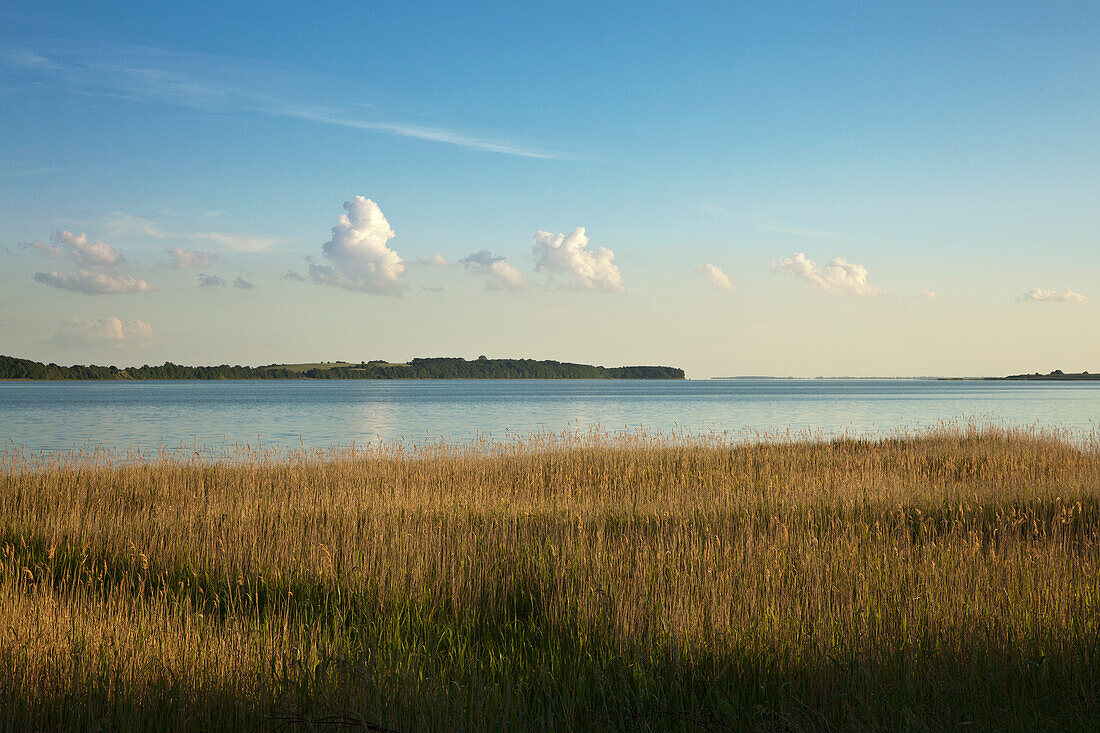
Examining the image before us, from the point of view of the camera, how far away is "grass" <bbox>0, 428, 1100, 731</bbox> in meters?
4.16

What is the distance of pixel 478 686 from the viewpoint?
450 cm

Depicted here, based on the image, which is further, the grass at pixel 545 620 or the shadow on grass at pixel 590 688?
the grass at pixel 545 620

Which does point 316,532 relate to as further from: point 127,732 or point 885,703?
point 885,703

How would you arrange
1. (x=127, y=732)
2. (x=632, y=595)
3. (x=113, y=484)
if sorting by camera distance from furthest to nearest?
(x=113, y=484) < (x=632, y=595) < (x=127, y=732)

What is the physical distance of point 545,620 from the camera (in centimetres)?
578

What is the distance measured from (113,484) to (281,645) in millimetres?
10523

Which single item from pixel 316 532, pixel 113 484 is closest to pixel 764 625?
pixel 316 532

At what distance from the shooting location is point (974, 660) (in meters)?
4.59

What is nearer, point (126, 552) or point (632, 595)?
point (632, 595)

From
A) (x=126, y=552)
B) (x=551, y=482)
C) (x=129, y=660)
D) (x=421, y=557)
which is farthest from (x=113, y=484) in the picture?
(x=129, y=660)

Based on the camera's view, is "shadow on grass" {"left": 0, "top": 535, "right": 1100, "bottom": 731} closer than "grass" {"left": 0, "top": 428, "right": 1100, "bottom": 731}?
Yes

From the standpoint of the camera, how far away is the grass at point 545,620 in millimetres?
4156

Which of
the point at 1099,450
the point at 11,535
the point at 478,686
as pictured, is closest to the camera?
the point at 478,686

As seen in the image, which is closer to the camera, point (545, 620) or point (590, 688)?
point (590, 688)
